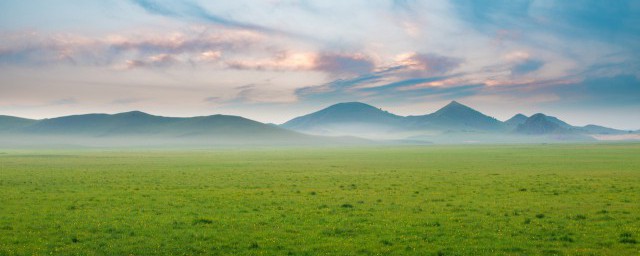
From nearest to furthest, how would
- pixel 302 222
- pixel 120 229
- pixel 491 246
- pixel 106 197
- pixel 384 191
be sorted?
1. pixel 491 246
2. pixel 120 229
3. pixel 302 222
4. pixel 106 197
5. pixel 384 191

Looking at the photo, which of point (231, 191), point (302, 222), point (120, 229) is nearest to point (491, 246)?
point (302, 222)

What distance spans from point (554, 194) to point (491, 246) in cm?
1736

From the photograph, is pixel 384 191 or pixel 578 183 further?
pixel 578 183

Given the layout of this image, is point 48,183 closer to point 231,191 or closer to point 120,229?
point 231,191

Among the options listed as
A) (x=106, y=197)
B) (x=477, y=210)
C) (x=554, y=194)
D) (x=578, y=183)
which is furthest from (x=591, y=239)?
(x=106, y=197)

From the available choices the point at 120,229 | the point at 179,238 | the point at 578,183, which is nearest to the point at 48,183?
the point at 120,229

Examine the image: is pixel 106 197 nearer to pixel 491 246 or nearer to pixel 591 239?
pixel 491 246

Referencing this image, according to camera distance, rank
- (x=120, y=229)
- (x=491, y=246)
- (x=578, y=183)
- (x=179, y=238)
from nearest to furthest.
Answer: (x=491, y=246) → (x=179, y=238) → (x=120, y=229) → (x=578, y=183)

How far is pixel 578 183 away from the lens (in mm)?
39000

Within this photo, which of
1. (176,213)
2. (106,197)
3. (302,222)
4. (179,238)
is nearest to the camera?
(179,238)

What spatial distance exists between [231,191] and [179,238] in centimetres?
1608

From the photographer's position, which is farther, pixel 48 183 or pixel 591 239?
pixel 48 183

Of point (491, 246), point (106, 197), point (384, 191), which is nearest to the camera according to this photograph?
point (491, 246)

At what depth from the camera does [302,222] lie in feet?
70.7
